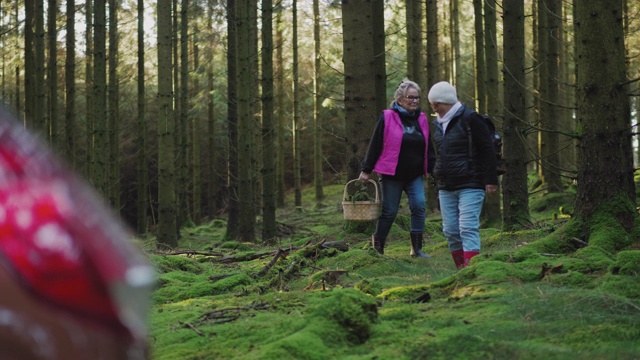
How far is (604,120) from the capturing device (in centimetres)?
580

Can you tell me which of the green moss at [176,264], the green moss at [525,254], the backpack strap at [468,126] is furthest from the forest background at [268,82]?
the green moss at [176,264]

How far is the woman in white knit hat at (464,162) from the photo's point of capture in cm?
621

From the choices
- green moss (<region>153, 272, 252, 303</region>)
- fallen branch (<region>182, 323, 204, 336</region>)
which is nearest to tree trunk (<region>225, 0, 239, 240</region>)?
green moss (<region>153, 272, 252, 303</region>)

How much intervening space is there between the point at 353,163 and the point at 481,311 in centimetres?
645

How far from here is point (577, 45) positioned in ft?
20.1

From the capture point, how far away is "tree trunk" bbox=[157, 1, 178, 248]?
39.9ft

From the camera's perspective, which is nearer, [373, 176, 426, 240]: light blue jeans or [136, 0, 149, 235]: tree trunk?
[373, 176, 426, 240]: light blue jeans

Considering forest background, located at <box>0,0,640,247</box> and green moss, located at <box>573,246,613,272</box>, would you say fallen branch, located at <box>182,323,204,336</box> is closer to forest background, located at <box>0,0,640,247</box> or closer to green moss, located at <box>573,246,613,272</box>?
green moss, located at <box>573,246,613,272</box>

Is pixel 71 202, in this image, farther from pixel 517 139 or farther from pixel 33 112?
pixel 33 112

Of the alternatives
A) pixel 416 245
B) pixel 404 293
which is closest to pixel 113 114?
pixel 416 245

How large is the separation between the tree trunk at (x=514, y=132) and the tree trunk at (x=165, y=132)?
600 cm

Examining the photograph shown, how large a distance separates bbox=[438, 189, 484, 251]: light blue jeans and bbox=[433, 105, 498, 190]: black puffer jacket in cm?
9

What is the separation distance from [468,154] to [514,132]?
11.9 feet

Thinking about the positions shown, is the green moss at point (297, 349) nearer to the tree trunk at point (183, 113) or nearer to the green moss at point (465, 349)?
the green moss at point (465, 349)
